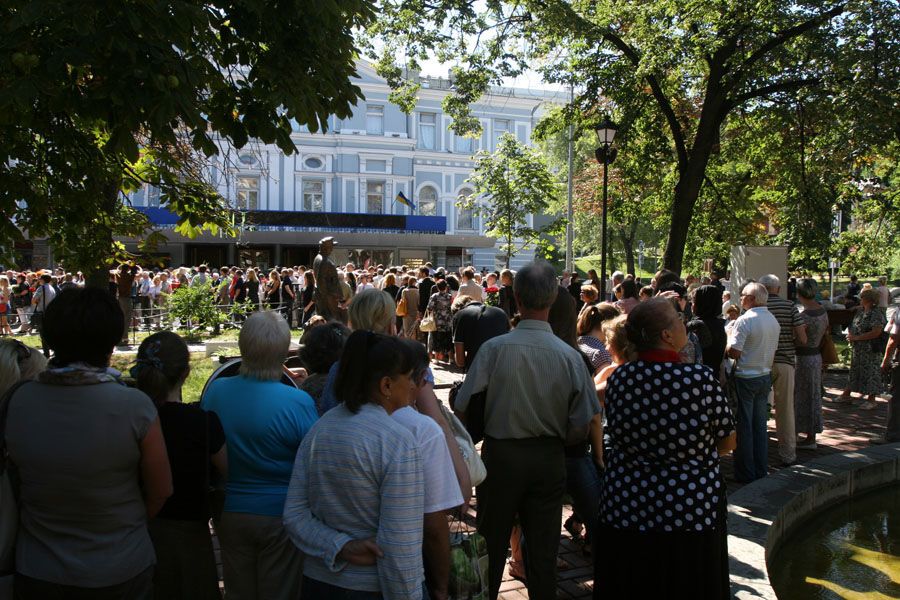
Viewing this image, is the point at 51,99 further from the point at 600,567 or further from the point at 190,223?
the point at 600,567

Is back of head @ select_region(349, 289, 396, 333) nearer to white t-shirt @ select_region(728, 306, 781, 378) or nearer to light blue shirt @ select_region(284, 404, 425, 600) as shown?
light blue shirt @ select_region(284, 404, 425, 600)

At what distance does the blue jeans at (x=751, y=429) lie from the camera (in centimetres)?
689

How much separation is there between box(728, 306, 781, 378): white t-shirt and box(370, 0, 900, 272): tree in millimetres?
5769

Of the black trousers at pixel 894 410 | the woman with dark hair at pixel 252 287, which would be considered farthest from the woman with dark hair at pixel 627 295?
the woman with dark hair at pixel 252 287

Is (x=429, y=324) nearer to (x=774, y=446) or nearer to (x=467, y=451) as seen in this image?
(x=774, y=446)

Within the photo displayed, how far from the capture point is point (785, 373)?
7.62 metres

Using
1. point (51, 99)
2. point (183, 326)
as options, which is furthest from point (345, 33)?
point (183, 326)

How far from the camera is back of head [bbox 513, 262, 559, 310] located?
3.95m

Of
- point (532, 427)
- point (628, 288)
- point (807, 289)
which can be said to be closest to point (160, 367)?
point (532, 427)

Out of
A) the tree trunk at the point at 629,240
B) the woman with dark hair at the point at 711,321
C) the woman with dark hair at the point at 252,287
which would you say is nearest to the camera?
the woman with dark hair at the point at 711,321

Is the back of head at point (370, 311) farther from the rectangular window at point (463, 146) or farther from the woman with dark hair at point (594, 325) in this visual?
the rectangular window at point (463, 146)

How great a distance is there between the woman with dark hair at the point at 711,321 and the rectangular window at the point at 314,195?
39195mm

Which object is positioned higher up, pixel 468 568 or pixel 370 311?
pixel 370 311

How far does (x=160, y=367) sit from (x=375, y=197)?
43.7 metres
